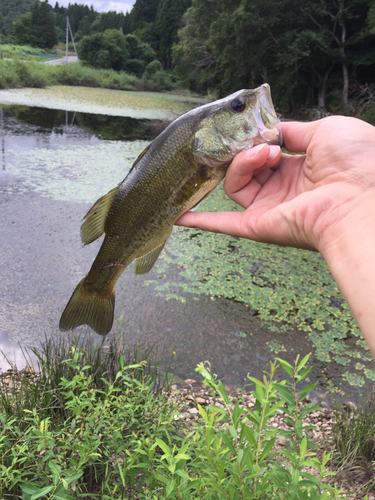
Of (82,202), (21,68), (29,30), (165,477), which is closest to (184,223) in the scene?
(165,477)

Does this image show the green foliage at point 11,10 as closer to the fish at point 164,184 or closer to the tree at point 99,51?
the tree at point 99,51

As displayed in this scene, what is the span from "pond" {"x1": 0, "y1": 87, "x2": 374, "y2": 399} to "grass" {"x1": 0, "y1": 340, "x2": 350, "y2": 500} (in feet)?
2.25

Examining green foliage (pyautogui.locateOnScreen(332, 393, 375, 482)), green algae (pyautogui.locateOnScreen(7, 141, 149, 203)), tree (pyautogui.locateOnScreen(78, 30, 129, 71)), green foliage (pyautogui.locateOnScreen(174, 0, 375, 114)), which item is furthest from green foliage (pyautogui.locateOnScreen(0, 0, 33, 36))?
green foliage (pyautogui.locateOnScreen(332, 393, 375, 482))

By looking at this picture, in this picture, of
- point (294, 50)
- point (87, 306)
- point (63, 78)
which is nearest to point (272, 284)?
point (87, 306)

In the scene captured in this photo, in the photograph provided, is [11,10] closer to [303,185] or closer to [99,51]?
[99,51]

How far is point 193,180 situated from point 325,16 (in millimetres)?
20058

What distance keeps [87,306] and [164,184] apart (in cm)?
75

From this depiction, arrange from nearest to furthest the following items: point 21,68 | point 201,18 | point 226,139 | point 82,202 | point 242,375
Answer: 1. point 226,139
2. point 242,375
3. point 82,202
4. point 201,18
5. point 21,68

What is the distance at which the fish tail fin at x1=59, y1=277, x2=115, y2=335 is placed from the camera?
6.23 ft

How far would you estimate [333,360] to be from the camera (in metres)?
3.85

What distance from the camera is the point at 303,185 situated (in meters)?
1.78

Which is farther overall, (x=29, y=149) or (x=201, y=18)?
(x=201, y=18)

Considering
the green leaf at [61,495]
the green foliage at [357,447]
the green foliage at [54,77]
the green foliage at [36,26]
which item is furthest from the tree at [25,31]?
the green leaf at [61,495]

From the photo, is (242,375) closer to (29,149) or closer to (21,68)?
(29,149)
